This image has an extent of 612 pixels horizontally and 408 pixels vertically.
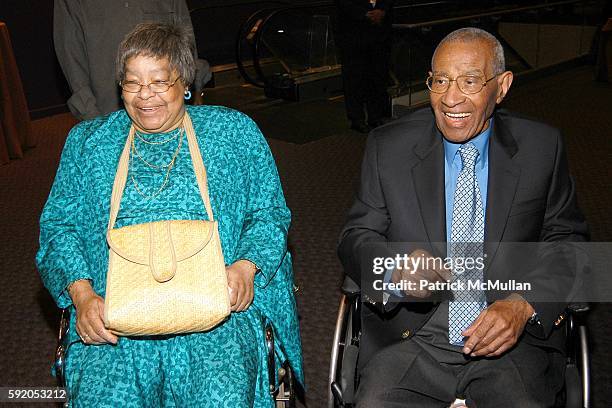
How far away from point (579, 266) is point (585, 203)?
2968mm

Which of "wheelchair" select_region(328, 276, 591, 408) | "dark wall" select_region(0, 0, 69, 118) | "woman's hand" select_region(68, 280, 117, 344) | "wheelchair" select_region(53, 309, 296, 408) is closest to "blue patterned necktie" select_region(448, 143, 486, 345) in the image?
"wheelchair" select_region(328, 276, 591, 408)

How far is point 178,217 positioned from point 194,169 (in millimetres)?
157

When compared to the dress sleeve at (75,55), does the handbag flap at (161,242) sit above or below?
below

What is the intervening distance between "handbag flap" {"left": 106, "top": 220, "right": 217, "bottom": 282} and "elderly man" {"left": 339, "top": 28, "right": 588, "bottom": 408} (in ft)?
1.54

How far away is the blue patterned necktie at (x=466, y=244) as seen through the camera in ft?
6.63

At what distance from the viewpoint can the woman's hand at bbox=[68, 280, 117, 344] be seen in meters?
1.92

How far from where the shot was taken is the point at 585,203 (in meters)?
4.78

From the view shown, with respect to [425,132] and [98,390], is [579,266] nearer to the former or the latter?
[425,132]

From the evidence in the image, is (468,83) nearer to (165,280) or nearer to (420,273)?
(420,273)

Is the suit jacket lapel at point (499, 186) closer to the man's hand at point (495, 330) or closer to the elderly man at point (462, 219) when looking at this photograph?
the elderly man at point (462, 219)

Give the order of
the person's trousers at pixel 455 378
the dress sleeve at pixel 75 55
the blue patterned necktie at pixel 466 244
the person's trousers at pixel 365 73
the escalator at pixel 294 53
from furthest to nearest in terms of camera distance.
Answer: the escalator at pixel 294 53
the person's trousers at pixel 365 73
the dress sleeve at pixel 75 55
the blue patterned necktie at pixel 466 244
the person's trousers at pixel 455 378

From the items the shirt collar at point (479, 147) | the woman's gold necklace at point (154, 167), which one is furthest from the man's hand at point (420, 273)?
the woman's gold necklace at point (154, 167)

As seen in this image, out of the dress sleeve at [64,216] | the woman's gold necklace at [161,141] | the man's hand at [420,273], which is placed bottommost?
Result: the man's hand at [420,273]

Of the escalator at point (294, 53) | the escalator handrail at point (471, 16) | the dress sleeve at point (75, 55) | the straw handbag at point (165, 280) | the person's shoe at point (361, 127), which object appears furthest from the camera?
the escalator at point (294, 53)
